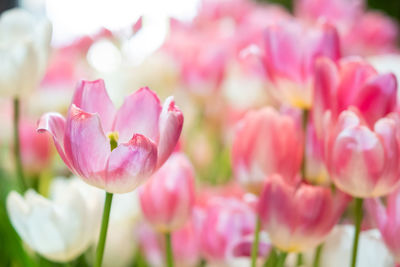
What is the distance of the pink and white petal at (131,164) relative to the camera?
24cm

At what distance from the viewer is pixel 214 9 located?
689mm

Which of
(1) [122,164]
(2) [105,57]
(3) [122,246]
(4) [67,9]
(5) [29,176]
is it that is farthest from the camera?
(4) [67,9]

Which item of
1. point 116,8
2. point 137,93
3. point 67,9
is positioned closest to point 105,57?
point 116,8

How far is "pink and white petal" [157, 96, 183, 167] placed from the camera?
24 centimetres

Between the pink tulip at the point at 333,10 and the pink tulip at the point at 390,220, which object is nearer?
the pink tulip at the point at 390,220

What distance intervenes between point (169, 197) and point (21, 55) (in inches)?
4.6

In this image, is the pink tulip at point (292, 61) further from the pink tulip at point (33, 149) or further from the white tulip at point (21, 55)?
the pink tulip at point (33, 149)

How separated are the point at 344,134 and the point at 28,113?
1.24 feet

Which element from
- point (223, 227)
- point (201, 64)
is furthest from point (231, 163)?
point (201, 64)

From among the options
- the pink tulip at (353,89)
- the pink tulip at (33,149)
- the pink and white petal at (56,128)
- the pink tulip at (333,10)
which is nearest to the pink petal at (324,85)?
the pink tulip at (353,89)

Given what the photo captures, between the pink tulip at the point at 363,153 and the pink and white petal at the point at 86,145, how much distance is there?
10 cm

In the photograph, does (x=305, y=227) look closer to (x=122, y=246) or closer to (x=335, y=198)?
(x=335, y=198)

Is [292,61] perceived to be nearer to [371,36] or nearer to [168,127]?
[168,127]

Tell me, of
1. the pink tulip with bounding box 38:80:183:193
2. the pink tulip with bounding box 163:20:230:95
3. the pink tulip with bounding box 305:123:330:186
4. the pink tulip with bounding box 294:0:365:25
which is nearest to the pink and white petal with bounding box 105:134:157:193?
the pink tulip with bounding box 38:80:183:193
